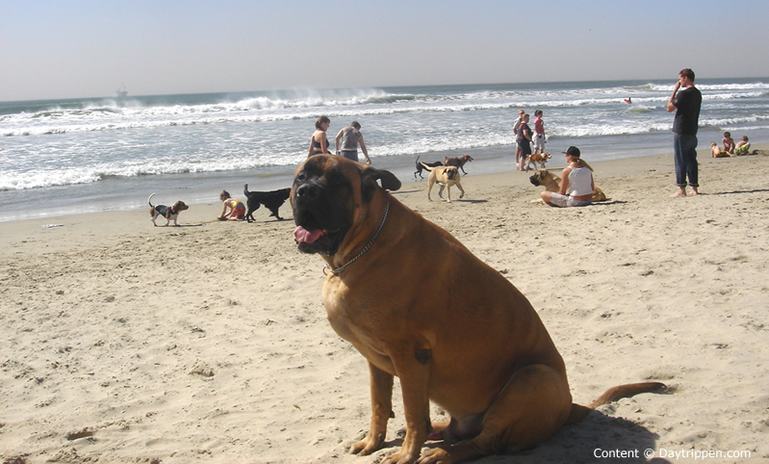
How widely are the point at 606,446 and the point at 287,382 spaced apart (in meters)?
2.23

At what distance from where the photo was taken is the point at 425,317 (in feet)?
10.4

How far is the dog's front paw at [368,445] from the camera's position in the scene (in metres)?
3.66

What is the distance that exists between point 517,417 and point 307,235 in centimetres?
128

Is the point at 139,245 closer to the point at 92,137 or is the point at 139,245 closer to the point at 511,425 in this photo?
the point at 511,425

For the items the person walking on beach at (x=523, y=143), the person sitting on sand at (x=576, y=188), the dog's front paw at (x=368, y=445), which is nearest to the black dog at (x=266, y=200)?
the person sitting on sand at (x=576, y=188)

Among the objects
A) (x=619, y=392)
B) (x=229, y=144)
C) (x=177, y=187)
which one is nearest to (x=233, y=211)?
(x=177, y=187)

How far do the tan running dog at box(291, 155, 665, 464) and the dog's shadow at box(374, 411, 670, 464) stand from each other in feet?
0.20

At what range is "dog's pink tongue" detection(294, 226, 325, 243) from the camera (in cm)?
316

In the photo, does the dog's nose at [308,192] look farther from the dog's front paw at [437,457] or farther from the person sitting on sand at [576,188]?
the person sitting on sand at [576,188]

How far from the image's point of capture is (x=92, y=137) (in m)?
30.1

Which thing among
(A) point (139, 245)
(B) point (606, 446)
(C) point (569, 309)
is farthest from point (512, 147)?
(B) point (606, 446)

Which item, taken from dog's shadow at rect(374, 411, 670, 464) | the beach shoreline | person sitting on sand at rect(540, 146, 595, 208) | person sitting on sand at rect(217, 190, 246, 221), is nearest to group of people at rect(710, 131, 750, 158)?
the beach shoreline

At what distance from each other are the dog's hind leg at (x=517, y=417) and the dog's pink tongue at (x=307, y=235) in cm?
112

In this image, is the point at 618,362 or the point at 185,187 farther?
the point at 185,187
